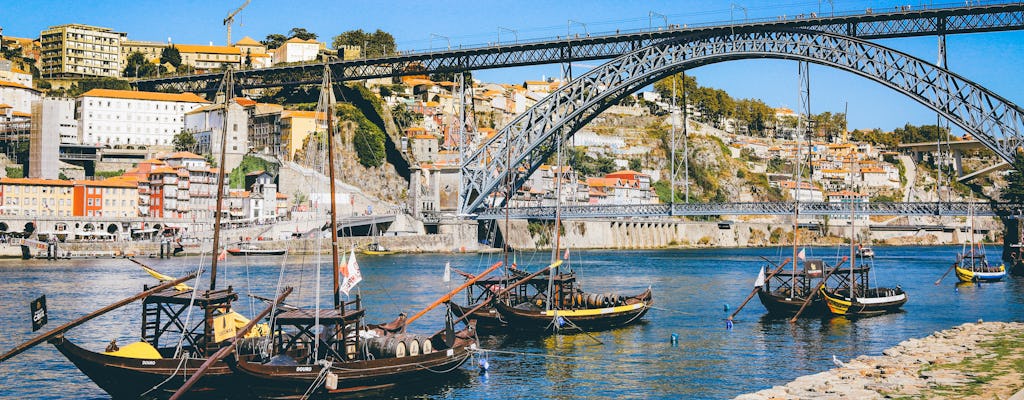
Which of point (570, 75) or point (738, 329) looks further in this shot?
point (570, 75)

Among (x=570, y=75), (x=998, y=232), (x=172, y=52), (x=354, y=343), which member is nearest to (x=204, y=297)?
(x=354, y=343)

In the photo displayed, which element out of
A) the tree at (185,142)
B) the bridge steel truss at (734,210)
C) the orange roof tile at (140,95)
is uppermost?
the orange roof tile at (140,95)

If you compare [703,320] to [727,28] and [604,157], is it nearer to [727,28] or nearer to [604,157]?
[727,28]

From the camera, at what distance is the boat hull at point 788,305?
127 feet

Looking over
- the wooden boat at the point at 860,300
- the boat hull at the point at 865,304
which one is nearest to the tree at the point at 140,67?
the wooden boat at the point at 860,300

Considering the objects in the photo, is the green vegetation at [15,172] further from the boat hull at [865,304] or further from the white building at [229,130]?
the boat hull at [865,304]

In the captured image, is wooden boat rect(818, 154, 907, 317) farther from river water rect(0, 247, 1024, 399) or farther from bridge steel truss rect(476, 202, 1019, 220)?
bridge steel truss rect(476, 202, 1019, 220)

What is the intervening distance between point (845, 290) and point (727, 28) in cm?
3111

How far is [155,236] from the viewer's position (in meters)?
84.9

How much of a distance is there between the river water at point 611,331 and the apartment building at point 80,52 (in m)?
64.8

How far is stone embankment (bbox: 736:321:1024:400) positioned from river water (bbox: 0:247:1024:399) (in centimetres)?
208

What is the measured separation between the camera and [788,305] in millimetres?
38719

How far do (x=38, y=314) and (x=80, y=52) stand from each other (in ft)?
370

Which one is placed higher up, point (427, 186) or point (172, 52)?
point (172, 52)
